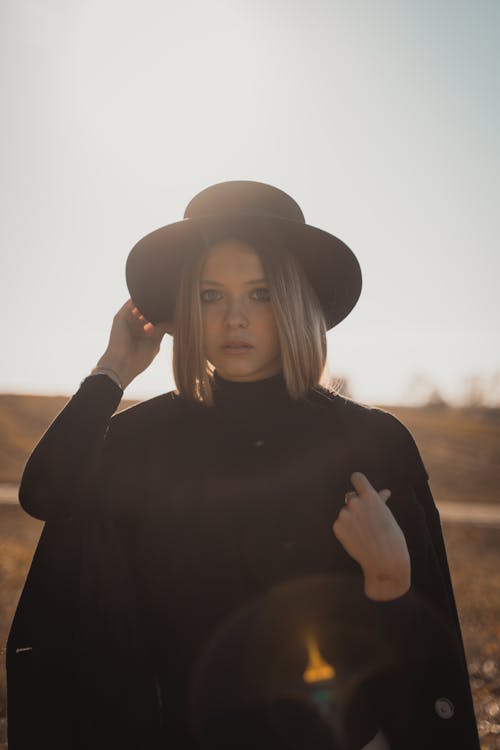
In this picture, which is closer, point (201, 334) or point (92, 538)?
point (92, 538)

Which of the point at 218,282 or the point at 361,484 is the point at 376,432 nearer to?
the point at 361,484

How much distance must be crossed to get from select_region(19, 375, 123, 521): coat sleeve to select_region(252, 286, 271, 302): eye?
75 centimetres

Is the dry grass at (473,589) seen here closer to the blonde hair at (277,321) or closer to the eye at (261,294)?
the blonde hair at (277,321)

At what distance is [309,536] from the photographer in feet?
7.15

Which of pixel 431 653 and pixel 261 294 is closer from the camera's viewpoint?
pixel 431 653

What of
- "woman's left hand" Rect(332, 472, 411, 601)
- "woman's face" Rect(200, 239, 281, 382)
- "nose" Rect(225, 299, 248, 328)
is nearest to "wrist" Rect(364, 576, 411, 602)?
"woman's left hand" Rect(332, 472, 411, 601)

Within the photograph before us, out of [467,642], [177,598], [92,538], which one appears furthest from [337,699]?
[467,642]

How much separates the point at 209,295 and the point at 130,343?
44 centimetres

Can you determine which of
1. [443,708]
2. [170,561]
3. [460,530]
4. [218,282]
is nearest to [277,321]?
[218,282]

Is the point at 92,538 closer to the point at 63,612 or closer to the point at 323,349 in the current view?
the point at 63,612

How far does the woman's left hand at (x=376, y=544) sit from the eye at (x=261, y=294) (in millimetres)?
938

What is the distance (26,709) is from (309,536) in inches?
53.5

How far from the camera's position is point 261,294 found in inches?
94.8

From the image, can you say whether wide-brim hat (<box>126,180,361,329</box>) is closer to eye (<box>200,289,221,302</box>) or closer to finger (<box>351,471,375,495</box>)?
eye (<box>200,289,221,302</box>)
